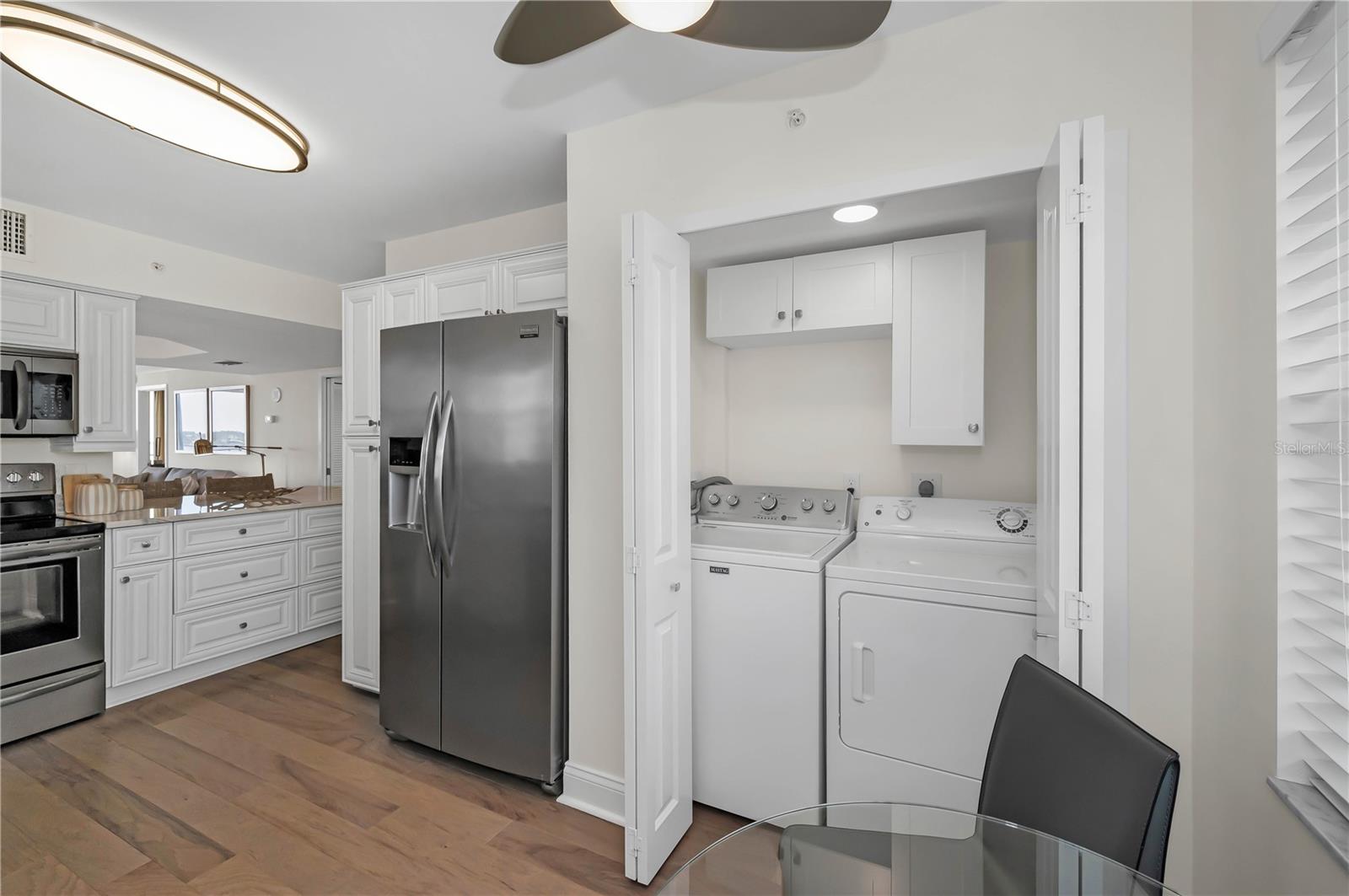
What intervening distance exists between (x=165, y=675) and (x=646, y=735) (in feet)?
10.5

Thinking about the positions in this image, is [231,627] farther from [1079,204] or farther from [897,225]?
[1079,204]

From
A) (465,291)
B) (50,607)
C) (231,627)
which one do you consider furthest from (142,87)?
(231,627)

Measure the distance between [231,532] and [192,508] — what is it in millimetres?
371

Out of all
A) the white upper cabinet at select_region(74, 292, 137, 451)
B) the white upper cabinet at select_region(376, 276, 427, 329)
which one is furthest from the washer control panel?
the white upper cabinet at select_region(74, 292, 137, 451)

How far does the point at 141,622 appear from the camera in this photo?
3.20 metres

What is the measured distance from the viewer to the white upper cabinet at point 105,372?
3.23 m

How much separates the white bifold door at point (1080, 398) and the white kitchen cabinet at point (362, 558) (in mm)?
3066

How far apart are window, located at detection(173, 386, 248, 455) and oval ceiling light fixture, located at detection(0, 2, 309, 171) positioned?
690cm

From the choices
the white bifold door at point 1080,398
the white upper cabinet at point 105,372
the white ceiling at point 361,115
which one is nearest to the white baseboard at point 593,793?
the white bifold door at point 1080,398

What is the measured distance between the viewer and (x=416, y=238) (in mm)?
3594

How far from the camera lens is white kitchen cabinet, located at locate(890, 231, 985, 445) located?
7.38 feet

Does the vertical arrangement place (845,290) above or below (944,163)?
below

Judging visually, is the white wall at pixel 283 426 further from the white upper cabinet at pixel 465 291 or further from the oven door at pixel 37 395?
the white upper cabinet at pixel 465 291

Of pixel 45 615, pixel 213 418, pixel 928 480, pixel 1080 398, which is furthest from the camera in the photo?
pixel 213 418
